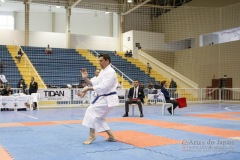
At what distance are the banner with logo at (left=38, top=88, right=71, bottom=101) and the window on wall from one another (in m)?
13.8

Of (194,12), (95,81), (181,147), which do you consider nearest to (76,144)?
(95,81)

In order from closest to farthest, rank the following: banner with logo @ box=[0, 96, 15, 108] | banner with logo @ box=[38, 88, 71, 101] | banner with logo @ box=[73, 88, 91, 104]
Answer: banner with logo @ box=[0, 96, 15, 108]
banner with logo @ box=[38, 88, 71, 101]
banner with logo @ box=[73, 88, 91, 104]

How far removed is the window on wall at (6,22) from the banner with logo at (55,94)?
13.8 m

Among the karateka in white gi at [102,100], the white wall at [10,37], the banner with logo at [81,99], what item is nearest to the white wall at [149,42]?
the white wall at [10,37]

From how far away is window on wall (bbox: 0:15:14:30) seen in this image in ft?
90.8

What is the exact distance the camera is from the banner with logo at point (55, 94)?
54.9 feet


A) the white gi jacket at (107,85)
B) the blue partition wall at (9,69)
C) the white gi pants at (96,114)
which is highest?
the blue partition wall at (9,69)

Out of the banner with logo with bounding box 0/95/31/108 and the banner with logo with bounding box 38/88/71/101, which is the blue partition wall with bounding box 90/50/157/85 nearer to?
the banner with logo with bounding box 38/88/71/101

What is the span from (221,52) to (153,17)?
9144 millimetres

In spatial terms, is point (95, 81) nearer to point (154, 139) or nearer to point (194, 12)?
point (154, 139)

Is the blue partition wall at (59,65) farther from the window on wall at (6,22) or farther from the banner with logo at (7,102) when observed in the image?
the banner with logo at (7,102)

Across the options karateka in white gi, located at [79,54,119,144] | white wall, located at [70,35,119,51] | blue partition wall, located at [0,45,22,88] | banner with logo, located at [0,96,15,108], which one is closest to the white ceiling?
white wall, located at [70,35,119,51]

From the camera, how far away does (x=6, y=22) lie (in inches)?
1096

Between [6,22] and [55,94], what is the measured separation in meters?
14.2
